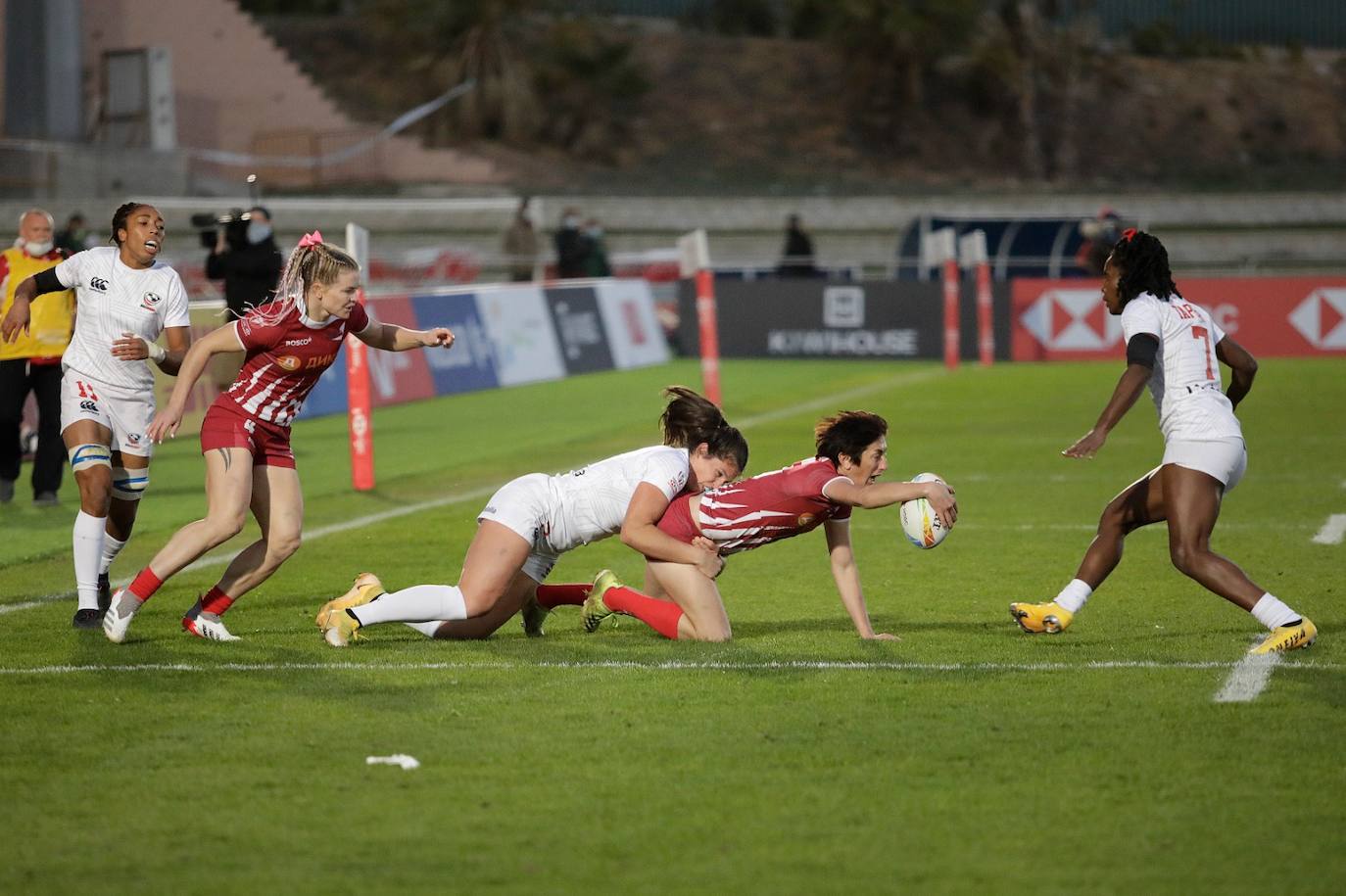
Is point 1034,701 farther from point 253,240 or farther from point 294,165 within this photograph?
point 294,165

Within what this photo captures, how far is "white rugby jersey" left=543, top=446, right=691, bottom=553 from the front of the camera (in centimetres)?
835

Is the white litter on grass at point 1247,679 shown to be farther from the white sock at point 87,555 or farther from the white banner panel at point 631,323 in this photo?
the white banner panel at point 631,323

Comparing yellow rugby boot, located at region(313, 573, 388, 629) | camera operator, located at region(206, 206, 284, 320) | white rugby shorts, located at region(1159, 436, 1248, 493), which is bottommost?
yellow rugby boot, located at region(313, 573, 388, 629)

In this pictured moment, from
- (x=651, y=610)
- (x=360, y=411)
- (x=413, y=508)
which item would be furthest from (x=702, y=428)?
(x=360, y=411)

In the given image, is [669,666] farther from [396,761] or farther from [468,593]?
[396,761]

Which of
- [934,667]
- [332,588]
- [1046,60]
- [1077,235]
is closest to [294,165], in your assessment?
[1077,235]

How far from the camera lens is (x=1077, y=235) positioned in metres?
42.1

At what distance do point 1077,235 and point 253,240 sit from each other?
27186mm

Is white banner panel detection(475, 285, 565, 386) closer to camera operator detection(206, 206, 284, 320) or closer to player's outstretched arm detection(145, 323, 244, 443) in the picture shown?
camera operator detection(206, 206, 284, 320)

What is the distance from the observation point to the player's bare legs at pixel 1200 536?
320 inches

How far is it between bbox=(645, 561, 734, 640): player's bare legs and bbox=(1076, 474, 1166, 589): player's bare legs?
1.67 m

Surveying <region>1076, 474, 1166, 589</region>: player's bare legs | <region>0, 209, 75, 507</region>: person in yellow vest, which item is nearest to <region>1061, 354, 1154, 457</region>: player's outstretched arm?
<region>1076, 474, 1166, 589</region>: player's bare legs

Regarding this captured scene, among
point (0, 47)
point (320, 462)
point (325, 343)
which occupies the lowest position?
point (320, 462)

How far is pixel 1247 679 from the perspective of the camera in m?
7.67
